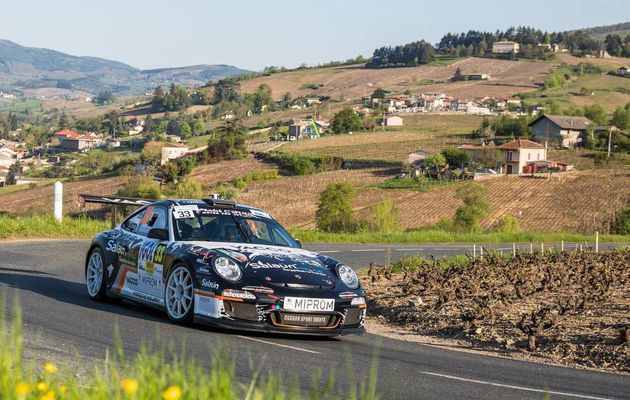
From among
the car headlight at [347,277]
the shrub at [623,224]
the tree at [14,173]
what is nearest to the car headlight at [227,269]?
the car headlight at [347,277]

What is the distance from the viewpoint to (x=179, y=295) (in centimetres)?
1056

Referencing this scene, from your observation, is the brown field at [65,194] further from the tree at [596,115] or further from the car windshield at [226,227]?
the tree at [596,115]

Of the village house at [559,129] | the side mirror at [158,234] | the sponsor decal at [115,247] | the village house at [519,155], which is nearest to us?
the side mirror at [158,234]

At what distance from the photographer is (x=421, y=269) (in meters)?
17.3

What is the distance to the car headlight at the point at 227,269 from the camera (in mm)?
10188

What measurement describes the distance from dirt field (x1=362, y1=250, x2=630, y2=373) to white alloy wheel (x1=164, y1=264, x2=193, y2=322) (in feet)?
10.2

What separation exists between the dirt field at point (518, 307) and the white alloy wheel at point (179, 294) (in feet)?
10.2

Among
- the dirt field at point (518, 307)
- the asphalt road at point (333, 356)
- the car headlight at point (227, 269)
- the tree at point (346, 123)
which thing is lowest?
the dirt field at point (518, 307)

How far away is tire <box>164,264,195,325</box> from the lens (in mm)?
10359

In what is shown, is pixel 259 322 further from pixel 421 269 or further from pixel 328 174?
pixel 328 174

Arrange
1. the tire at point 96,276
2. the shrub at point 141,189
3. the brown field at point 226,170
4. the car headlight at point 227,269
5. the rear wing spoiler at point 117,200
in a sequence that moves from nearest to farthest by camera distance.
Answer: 1. the car headlight at point 227,269
2. the tire at point 96,276
3. the rear wing spoiler at point 117,200
4. the shrub at point 141,189
5. the brown field at point 226,170

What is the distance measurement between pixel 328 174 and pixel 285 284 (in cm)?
9640

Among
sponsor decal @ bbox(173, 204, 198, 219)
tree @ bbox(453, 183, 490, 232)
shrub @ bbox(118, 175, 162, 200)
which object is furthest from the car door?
shrub @ bbox(118, 175, 162, 200)

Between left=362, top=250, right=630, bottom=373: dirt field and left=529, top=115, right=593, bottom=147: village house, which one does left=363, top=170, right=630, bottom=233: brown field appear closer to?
left=529, top=115, right=593, bottom=147: village house
